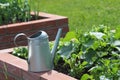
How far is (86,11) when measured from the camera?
11.2 metres

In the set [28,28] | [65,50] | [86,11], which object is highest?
[65,50]

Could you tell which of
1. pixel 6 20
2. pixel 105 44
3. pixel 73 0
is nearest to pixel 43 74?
pixel 105 44

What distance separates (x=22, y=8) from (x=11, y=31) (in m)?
0.78

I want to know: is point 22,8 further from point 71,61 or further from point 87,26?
point 71,61

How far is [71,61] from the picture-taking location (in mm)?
4281

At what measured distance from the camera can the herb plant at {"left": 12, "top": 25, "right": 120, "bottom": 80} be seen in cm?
392

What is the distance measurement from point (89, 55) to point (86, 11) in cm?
696

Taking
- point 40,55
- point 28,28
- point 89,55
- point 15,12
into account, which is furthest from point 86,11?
point 40,55

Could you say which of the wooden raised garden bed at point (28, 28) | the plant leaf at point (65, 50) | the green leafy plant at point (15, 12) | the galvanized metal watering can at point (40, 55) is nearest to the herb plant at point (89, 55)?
the plant leaf at point (65, 50)

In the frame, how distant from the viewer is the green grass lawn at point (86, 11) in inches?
380

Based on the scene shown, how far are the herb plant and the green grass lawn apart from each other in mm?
4513

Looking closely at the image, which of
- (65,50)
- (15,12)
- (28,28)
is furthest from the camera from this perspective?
(15,12)

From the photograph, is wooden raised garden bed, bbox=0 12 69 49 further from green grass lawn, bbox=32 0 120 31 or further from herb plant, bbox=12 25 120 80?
green grass lawn, bbox=32 0 120 31

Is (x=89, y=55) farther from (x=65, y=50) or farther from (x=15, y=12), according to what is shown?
(x=15, y=12)
